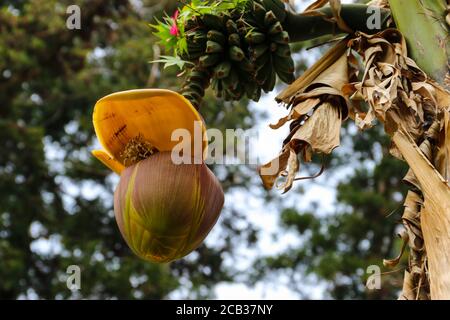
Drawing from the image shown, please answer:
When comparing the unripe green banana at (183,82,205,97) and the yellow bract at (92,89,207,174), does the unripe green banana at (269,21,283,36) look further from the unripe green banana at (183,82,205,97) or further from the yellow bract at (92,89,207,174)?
the yellow bract at (92,89,207,174)

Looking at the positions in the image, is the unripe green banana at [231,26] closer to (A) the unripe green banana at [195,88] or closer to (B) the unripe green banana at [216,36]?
(B) the unripe green banana at [216,36]

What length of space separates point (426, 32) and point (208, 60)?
1.42 feet

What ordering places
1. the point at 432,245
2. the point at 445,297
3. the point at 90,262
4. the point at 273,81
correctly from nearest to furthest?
the point at 445,297 → the point at 432,245 → the point at 273,81 → the point at 90,262

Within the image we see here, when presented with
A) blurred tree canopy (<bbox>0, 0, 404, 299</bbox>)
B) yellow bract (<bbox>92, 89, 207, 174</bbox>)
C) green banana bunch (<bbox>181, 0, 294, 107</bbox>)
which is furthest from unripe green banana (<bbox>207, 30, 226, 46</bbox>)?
blurred tree canopy (<bbox>0, 0, 404, 299</bbox>)

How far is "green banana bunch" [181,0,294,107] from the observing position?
160 cm

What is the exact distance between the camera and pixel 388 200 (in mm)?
6434

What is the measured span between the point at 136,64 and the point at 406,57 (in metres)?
5.06

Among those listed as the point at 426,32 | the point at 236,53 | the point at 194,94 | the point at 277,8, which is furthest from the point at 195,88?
the point at 426,32

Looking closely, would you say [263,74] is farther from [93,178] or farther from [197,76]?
[93,178]

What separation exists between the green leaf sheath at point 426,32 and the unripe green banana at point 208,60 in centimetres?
36

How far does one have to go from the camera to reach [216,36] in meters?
1.60

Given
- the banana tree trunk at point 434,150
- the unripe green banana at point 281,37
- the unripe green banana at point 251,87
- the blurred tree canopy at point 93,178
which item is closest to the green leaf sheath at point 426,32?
the banana tree trunk at point 434,150
